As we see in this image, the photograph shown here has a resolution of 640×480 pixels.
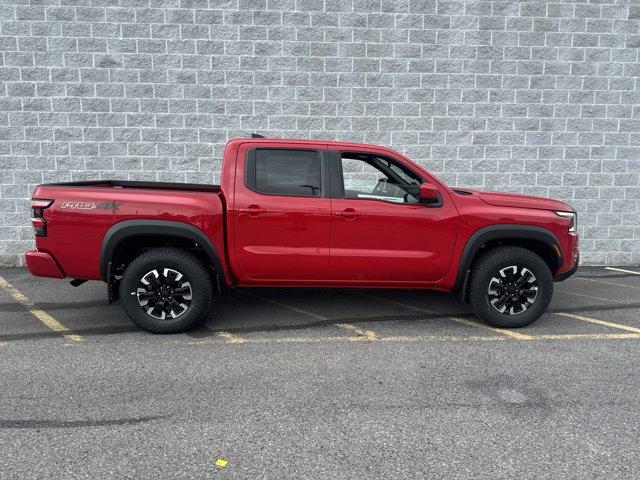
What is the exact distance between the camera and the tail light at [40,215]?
15.4ft

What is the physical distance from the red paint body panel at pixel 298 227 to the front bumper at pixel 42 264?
1cm

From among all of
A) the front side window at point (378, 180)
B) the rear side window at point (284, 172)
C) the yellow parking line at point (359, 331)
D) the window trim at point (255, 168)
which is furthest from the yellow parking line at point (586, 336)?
the rear side window at point (284, 172)

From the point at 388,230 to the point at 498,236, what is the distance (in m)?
1.12

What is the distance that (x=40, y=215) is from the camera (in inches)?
186

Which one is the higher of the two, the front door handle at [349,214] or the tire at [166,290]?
the front door handle at [349,214]

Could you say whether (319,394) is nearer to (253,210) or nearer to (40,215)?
(253,210)

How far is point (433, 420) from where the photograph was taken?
332cm

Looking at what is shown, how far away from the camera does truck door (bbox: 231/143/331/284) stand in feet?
16.0

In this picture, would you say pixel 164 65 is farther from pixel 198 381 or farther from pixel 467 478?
pixel 467 478

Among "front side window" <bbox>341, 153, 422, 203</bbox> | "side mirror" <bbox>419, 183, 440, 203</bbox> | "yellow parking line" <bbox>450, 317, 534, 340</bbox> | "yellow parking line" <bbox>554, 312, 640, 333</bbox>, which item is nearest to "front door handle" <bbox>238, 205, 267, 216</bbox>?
"front side window" <bbox>341, 153, 422, 203</bbox>

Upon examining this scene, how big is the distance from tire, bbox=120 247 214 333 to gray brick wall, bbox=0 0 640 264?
3576 millimetres

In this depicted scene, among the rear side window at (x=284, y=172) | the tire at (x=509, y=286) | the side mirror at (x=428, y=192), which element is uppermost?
the rear side window at (x=284, y=172)

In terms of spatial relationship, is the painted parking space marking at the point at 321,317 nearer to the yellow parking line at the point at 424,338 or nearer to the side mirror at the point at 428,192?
the yellow parking line at the point at 424,338

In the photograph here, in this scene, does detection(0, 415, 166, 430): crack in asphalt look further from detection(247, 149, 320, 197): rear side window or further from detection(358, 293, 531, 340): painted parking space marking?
detection(358, 293, 531, 340): painted parking space marking
